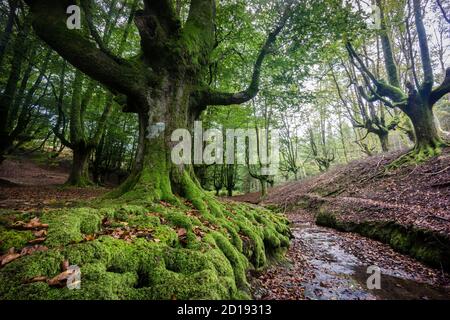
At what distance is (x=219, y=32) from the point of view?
952 cm

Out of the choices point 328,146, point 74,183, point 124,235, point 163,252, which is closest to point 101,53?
point 124,235

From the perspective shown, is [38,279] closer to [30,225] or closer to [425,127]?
[30,225]

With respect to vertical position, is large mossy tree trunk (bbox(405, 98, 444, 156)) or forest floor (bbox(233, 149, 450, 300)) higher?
large mossy tree trunk (bbox(405, 98, 444, 156))

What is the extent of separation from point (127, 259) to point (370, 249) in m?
6.61

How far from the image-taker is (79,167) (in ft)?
50.1

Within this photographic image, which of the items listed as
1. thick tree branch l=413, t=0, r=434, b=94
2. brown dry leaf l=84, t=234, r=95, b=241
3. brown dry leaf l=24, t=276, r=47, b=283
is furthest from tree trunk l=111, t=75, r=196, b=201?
thick tree branch l=413, t=0, r=434, b=94

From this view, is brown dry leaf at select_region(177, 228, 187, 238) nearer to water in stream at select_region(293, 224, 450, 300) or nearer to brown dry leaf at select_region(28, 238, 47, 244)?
brown dry leaf at select_region(28, 238, 47, 244)

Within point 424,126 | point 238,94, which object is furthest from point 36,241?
point 424,126

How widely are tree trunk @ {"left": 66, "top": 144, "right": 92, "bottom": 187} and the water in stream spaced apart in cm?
1449

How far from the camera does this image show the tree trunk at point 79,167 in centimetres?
1482

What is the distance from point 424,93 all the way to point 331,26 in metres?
7.06

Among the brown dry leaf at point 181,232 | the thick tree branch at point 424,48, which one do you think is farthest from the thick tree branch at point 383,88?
the brown dry leaf at point 181,232

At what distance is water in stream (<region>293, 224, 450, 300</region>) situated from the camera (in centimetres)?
401
